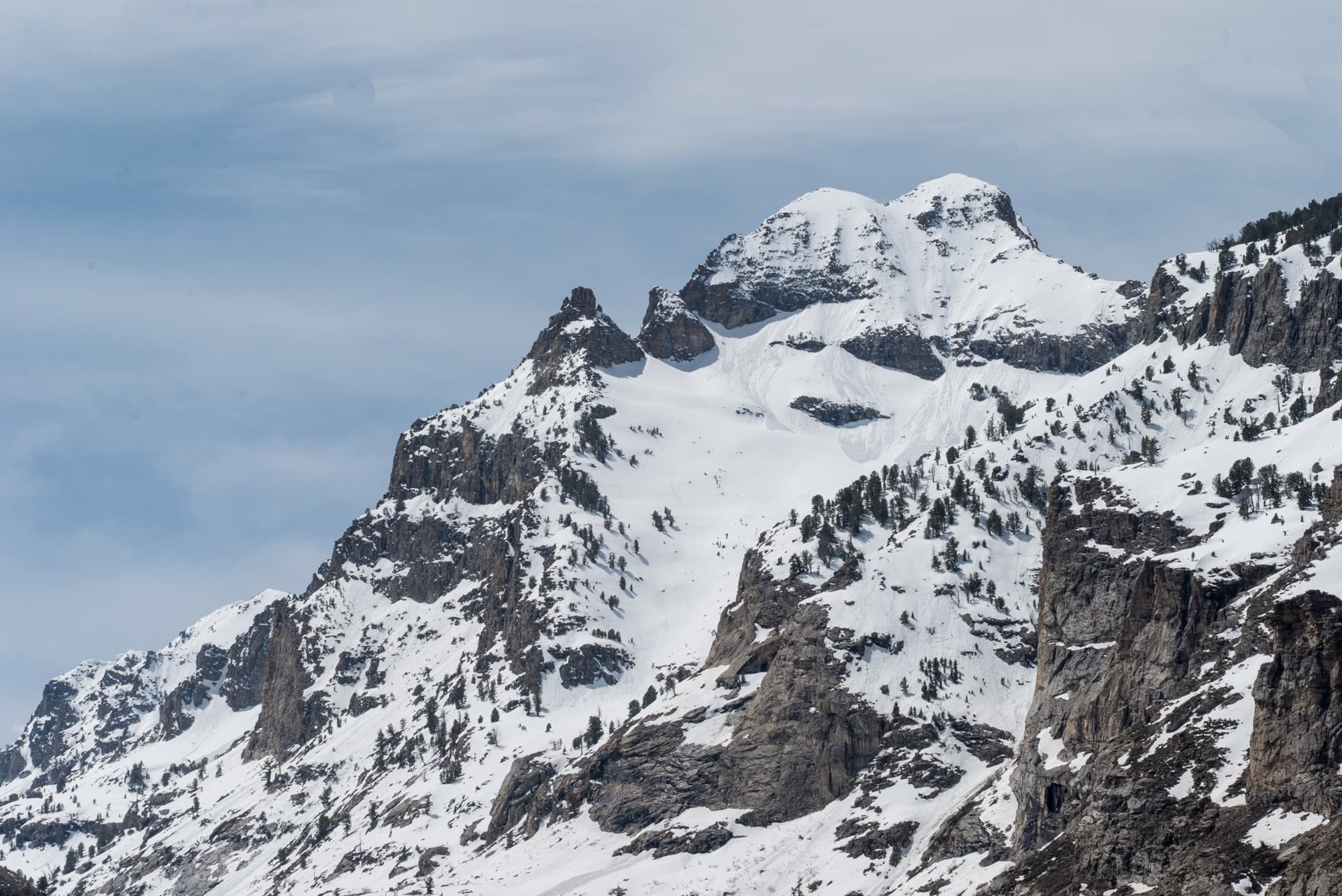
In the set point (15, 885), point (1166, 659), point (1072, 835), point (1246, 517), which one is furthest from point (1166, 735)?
point (15, 885)

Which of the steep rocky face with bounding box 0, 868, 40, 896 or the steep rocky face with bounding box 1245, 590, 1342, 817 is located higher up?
the steep rocky face with bounding box 0, 868, 40, 896

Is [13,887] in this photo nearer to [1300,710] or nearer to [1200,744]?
[1200,744]

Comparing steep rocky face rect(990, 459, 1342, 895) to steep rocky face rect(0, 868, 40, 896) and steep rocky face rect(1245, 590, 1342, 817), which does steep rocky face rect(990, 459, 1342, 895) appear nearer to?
steep rocky face rect(1245, 590, 1342, 817)

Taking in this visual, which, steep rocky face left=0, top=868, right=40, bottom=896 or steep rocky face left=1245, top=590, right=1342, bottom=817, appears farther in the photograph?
steep rocky face left=0, top=868, right=40, bottom=896

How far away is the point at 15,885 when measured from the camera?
187875mm

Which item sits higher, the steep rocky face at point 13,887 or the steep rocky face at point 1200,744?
the steep rocky face at point 13,887

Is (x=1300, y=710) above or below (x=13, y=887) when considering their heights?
below

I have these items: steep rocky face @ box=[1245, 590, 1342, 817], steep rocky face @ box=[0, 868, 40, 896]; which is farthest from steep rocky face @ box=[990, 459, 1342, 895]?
steep rocky face @ box=[0, 868, 40, 896]

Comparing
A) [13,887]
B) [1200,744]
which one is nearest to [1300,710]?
[1200,744]

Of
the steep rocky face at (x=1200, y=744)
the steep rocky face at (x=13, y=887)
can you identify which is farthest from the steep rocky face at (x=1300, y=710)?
the steep rocky face at (x=13, y=887)

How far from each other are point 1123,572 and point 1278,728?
75040mm

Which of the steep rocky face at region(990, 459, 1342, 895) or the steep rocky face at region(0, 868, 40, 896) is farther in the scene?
the steep rocky face at region(0, 868, 40, 896)

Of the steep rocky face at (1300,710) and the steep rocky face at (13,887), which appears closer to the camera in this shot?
the steep rocky face at (1300,710)

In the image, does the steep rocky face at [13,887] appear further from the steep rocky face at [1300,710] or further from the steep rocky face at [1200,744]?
the steep rocky face at [1300,710]
